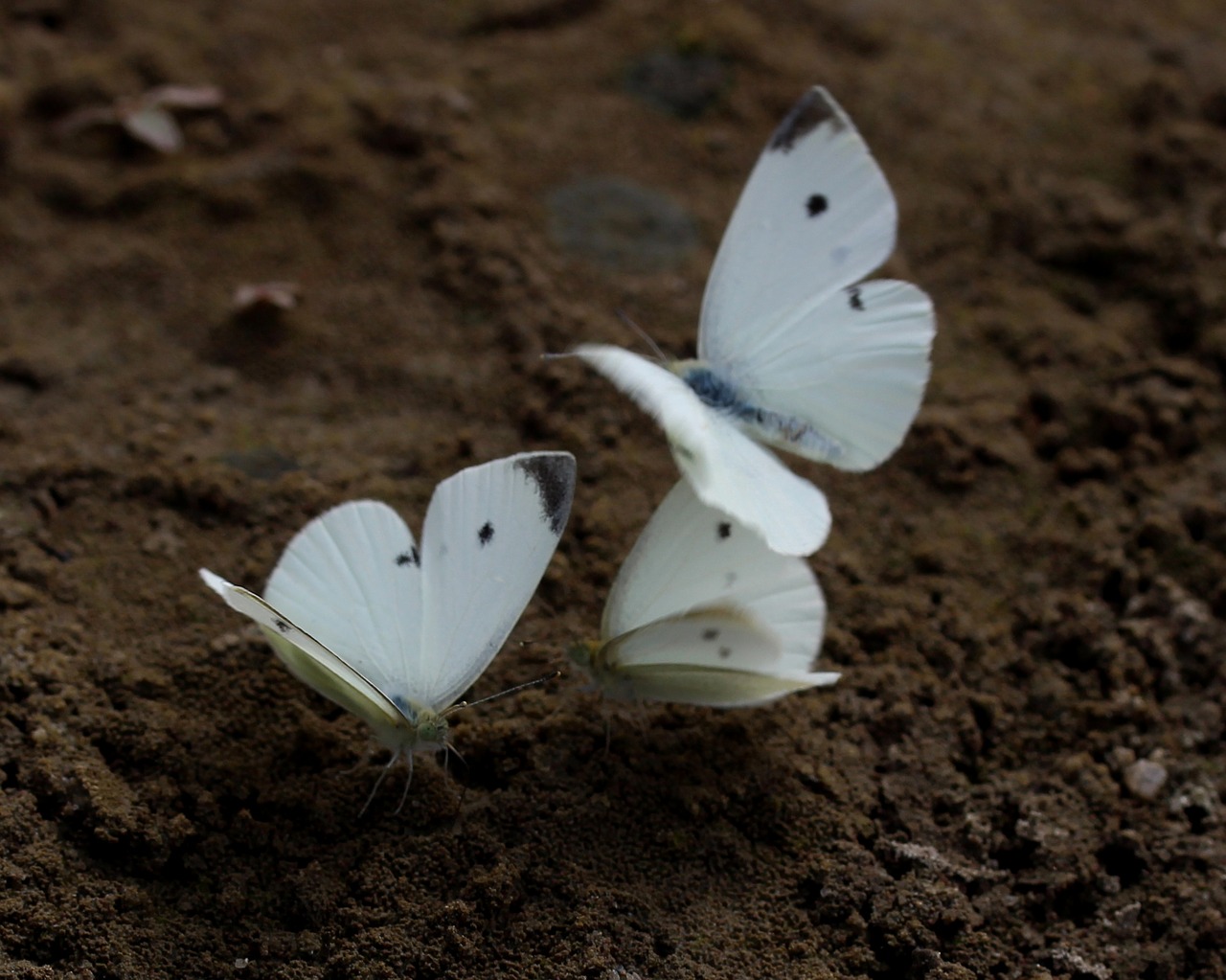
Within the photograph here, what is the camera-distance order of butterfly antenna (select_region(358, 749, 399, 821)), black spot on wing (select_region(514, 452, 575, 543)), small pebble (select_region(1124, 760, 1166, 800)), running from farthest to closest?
1. small pebble (select_region(1124, 760, 1166, 800))
2. butterfly antenna (select_region(358, 749, 399, 821))
3. black spot on wing (select_region(514, 452, 575, 543))

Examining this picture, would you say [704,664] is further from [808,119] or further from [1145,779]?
[808,119]

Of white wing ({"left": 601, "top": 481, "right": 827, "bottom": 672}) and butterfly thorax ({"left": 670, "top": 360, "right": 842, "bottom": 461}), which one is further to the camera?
butterfly thorax ({"left": 670, "top": 360, "right": 842, "bottom": 461})

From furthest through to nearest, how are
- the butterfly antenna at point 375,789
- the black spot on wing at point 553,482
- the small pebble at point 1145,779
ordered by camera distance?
the small pebble at point 1145,779, the butterfly antenna at point 375,789, the black spot on wing at point 553,482

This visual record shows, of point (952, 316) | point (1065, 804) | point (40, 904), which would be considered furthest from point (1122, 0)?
point (40, 904)

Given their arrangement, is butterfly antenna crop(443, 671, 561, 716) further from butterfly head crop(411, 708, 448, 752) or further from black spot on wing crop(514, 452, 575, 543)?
black spot on wing crop(514, 452, 575, 543)

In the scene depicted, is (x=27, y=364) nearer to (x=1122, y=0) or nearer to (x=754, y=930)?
(x=754, y=930)

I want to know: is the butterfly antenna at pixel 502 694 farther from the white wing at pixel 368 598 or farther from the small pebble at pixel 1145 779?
the small pebble at pixel 1145 779

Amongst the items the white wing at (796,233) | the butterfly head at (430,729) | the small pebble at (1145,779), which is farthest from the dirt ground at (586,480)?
the white wing at (796,233)

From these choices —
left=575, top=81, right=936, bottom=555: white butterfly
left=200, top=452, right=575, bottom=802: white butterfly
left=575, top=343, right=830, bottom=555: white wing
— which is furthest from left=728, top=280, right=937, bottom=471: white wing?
left=200, top=452, right=575, bottom=802: white butterfly
